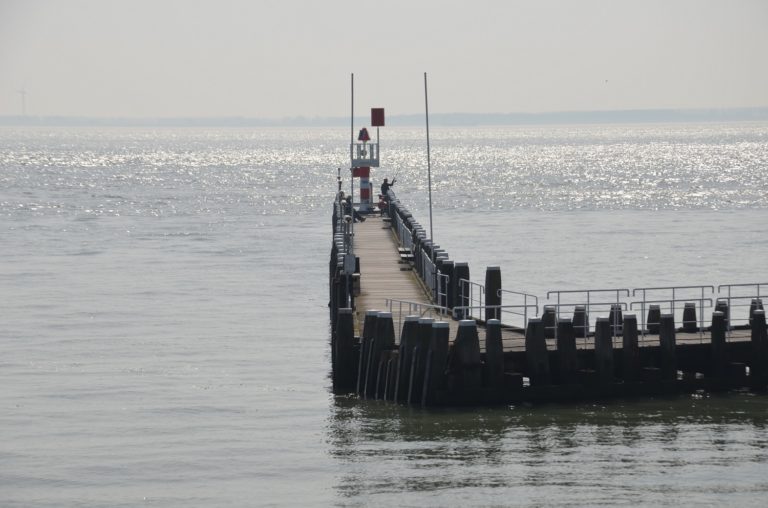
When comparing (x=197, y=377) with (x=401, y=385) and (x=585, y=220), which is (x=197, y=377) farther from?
(x=585, y=220)

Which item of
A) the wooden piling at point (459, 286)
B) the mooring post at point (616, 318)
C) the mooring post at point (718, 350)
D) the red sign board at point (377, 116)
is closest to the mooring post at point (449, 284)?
the wooden piling at point (459, 286)

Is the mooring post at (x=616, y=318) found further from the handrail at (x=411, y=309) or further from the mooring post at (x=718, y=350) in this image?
the handrail at (x=411, y=309)

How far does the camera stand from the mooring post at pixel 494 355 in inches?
1013

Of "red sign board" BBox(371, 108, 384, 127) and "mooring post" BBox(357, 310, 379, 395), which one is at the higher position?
"red sign board" BBox(371, 108, 384, 127)

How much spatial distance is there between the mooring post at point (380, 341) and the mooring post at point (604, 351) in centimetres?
369

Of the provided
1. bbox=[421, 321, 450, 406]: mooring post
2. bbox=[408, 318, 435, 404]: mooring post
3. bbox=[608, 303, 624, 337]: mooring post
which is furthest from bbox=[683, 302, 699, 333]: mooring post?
bbox=[408, 318, 435, 404]: mooring post

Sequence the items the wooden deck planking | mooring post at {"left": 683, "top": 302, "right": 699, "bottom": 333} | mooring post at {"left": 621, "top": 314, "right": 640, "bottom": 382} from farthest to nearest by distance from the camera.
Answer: mooring post at {"left": 683, "top": 302, "right": 699, "bottom": 333}
the wooden deck planking
mooring post at {"left": 621, "top": 314, "right": 640, "bottom": 382}

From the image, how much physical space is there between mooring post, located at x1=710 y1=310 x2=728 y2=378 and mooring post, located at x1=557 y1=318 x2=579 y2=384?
275cm

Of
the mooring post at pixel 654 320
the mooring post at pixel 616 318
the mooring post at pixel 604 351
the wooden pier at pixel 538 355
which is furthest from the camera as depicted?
the mooring post at pixel 654 320

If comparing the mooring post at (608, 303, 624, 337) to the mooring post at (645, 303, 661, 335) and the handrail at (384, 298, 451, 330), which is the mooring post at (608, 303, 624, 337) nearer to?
the mooring post at (645, 303, 661, 335)

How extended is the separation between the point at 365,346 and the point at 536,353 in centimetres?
326

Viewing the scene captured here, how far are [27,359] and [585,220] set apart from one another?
51.7 meters

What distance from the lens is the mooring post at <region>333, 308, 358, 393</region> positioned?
27266mm

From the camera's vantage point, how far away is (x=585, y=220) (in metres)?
82.1
